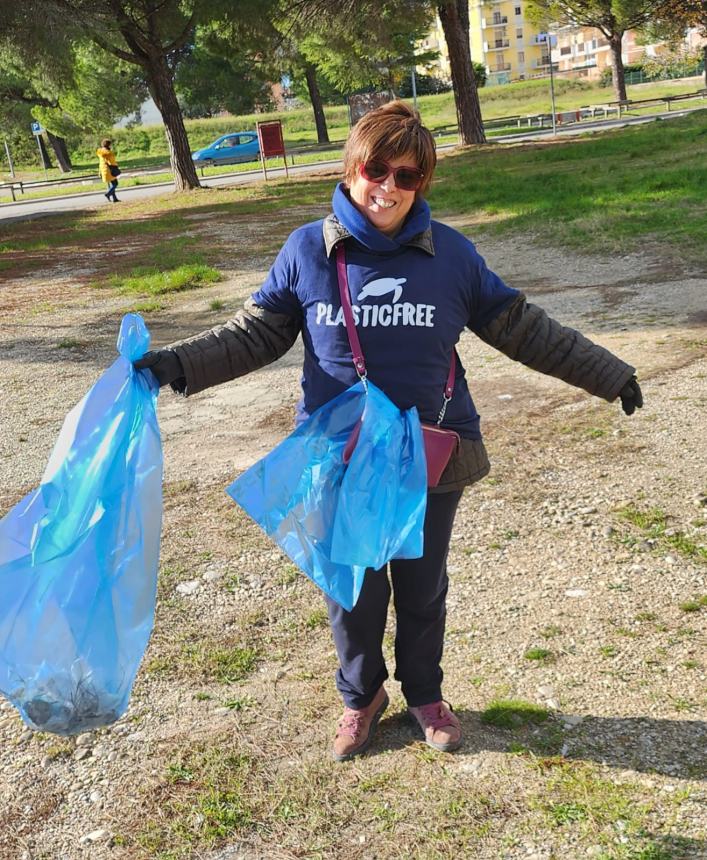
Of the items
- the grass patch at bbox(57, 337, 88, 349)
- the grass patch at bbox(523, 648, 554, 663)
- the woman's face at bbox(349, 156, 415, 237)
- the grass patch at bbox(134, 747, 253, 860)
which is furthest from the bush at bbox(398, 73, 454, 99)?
the grass patch at bbox(134, 747, 253, 860)

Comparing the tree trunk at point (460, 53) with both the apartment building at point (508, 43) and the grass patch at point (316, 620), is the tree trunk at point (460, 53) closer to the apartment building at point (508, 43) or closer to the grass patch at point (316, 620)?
the grass patch at point (316, 620)

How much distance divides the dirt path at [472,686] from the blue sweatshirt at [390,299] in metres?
1.02

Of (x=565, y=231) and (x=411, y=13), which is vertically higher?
(x=411, y=13)

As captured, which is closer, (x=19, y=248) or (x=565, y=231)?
(x=565, y=231)

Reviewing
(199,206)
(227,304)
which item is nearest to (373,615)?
(227,304)

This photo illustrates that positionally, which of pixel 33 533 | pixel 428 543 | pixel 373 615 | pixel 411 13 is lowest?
pixel 373 615

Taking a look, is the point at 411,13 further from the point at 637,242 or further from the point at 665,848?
the point at 665,848

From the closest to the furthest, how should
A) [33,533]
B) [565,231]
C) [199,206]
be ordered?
[33,533] → [565,231] → [199,206]

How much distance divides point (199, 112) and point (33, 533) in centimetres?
6634

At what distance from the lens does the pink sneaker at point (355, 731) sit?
2.73 m

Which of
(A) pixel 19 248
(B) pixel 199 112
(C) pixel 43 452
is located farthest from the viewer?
(B) pixel 199 112

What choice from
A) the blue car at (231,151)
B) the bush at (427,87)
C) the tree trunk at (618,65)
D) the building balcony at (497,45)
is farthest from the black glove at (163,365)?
the building balcony at (497,45)

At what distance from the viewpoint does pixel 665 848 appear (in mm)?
2285

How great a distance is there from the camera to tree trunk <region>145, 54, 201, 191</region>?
814 inches
